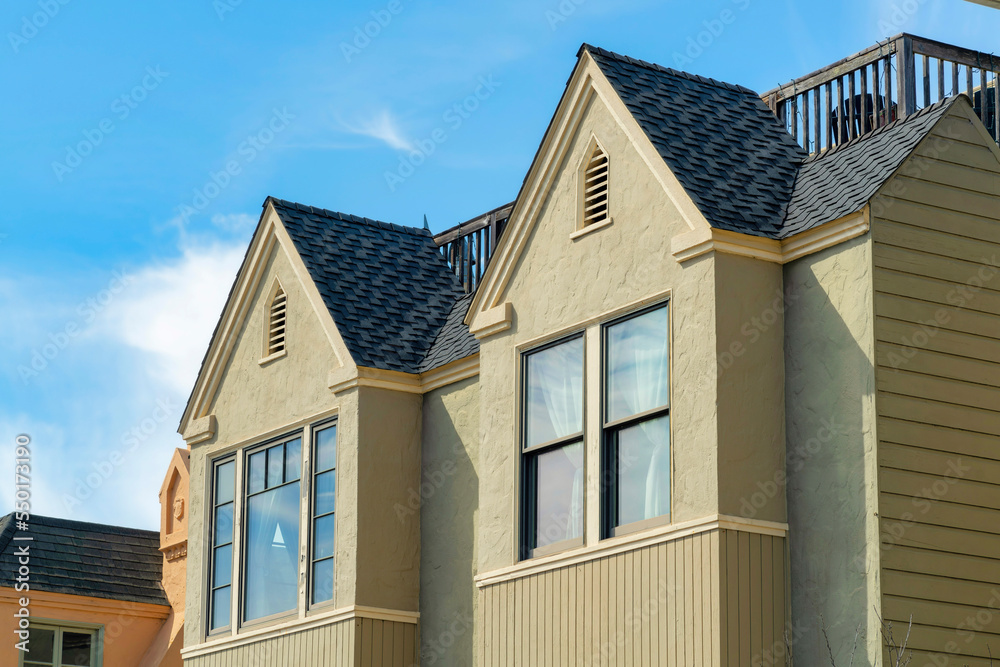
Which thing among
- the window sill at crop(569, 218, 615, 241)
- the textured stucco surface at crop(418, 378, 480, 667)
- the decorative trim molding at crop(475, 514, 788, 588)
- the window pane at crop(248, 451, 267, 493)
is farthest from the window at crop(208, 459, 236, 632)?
the window sill at crop(569, 218, 615, 241)

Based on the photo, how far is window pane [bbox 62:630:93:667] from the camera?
894 inches

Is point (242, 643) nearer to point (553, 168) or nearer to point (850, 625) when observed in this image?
point (553, 168)

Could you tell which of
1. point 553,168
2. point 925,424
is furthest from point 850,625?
point 553,168

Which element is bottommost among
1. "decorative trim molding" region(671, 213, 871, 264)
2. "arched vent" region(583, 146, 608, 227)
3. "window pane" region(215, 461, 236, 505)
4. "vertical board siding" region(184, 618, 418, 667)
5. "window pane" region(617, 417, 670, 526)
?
"vertical board siding" region(184, 618, 418, 667)

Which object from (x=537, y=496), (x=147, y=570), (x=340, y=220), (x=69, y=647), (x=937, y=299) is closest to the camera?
(x=937, y=299)

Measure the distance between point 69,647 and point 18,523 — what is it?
2216 mm

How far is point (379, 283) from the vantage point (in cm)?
1741

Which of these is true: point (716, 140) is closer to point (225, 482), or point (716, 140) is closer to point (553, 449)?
point (553, 449)

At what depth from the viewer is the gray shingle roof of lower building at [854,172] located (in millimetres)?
11867

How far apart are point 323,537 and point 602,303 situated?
4.51 meters

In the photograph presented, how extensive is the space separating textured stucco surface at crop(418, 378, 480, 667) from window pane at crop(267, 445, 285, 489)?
1.63 m

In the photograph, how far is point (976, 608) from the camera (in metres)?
11.2

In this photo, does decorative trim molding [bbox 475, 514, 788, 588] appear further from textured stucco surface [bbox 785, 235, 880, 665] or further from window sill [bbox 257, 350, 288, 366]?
window sill [bbox 257, 350, 288, 366]

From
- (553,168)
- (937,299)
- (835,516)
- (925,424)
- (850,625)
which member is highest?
(553,168)
